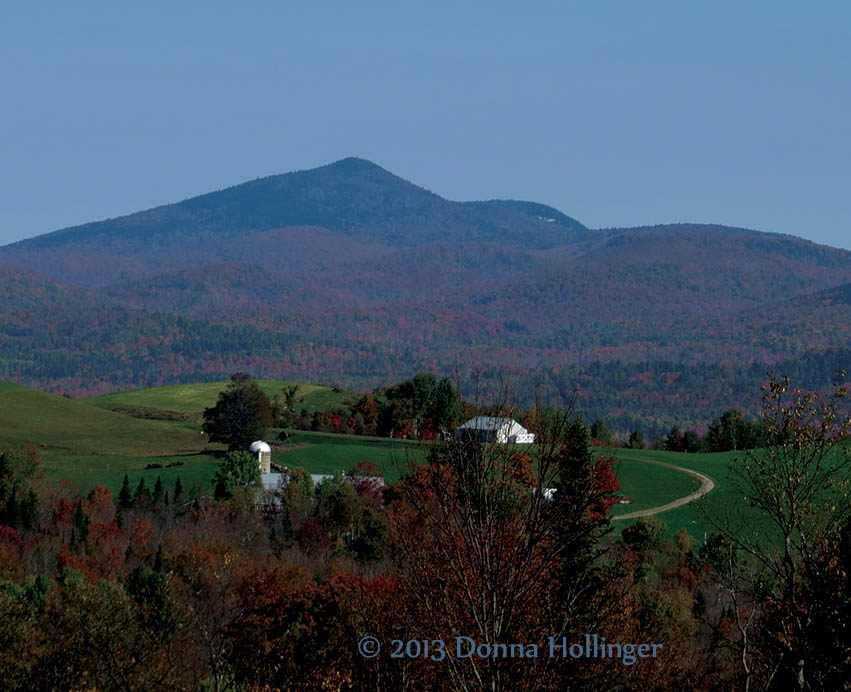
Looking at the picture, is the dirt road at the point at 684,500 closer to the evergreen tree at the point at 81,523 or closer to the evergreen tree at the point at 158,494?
the evergreen tree at the point at 158,494

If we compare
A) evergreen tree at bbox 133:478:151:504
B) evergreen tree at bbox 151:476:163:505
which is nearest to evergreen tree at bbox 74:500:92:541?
evergreen tree at bbox 133:478:151:504

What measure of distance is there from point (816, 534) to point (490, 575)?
41.8 ft

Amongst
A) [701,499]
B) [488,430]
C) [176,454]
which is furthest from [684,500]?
[488,430]

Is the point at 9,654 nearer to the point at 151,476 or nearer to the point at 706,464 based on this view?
the point at 151,476

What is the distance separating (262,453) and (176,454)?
1371 centimetres

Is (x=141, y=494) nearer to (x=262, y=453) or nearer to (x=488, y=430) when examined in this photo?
(x=262, y=453)

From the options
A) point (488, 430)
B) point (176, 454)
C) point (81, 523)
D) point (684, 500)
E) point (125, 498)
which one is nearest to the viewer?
point (488, 430)

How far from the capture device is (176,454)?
124 m

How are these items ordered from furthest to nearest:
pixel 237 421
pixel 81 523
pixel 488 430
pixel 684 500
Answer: pixel 237 421
pixel 684 500
pixel 81 523
pixel 488 430

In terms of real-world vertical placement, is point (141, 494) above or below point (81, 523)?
above

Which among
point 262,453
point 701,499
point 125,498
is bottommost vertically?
point 125,498

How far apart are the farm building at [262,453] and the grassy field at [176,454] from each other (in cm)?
233

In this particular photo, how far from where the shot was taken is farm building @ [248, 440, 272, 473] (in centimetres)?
11375

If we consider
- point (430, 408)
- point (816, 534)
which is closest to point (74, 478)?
point (430, 408)
